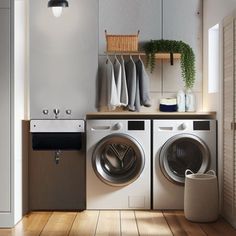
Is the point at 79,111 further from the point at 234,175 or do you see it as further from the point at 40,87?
the point at 234,175

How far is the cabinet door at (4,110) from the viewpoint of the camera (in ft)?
12.0

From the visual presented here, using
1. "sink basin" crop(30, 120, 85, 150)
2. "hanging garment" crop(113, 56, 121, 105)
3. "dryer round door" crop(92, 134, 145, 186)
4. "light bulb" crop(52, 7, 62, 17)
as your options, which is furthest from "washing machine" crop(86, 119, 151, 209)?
"light bulb" crop(52, 7, 62, 17)

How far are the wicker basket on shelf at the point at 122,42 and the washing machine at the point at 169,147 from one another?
82cm

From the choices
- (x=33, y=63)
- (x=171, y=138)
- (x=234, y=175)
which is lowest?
(x=234, y=175)

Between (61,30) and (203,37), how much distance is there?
157 centimetres

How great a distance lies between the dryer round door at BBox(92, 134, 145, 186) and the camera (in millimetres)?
4215

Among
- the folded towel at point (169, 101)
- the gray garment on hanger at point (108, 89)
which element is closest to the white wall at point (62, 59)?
the gray garment on hanger at point (108, 89)

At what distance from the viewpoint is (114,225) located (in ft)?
12.2

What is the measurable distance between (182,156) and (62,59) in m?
1.63

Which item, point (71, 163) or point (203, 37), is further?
point (203, 37)

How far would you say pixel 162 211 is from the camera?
4242 mm

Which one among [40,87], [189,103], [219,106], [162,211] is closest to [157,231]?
[162,211]

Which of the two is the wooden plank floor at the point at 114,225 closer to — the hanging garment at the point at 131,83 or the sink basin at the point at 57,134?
the sink basin at the point at 57,134

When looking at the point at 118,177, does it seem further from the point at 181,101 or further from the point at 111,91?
the point at 181,101
